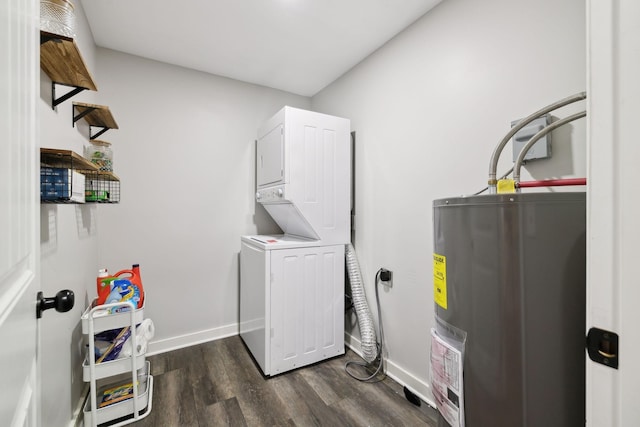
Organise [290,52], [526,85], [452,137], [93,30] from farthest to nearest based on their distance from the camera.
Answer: [290,52] → [93,30] → [452,137] → [526,85]

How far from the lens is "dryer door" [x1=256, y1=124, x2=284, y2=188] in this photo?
2.21 meters

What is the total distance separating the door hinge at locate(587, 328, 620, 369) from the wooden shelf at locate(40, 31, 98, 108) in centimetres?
178

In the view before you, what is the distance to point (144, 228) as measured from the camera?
2.37 metres

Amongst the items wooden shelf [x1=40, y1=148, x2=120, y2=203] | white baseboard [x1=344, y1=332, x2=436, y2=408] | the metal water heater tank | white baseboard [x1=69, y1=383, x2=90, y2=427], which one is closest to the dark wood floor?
white baseboard [x1=344, y1=332, x2=436, y2=408]

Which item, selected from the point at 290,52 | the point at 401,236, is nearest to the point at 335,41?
the point at 290,52

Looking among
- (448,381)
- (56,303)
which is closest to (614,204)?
(448,381)

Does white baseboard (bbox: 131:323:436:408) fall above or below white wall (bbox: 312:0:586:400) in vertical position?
below

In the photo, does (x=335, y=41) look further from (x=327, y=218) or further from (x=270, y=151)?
(x=327, y=218)

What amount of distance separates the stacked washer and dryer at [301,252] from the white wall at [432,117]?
251 millimetres

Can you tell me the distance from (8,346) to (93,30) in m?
2.50

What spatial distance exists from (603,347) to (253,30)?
2411 mm

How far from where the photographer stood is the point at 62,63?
1.15 meters

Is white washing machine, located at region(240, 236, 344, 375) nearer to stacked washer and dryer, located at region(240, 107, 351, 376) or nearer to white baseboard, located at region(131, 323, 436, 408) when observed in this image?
stacked washer and dryer, located at region(240, 107, 351, 376)

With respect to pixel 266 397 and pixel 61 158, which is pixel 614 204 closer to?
pixel 61 158
